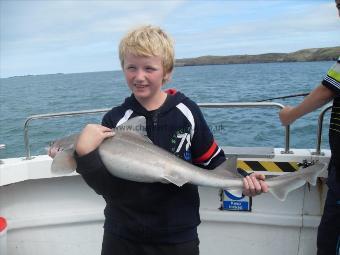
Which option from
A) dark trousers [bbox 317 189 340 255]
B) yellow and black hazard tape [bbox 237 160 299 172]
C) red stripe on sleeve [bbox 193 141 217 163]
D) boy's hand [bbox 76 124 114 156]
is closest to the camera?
boy's hand [bbox 76 124 114 156]

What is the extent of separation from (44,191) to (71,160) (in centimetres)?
197

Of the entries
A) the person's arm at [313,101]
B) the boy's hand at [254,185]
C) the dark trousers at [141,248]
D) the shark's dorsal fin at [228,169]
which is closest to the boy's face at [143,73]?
the shark's dorsal fin at [228,169]

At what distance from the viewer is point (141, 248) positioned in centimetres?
243

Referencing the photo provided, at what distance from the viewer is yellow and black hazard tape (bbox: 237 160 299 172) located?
3709mm

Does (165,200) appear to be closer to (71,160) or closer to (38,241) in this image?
(71,160)

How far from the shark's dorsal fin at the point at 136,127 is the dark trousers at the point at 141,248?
663mm

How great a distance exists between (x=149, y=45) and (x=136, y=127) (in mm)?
493

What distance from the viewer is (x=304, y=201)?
3.82 meters

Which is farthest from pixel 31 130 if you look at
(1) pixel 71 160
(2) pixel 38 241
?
(1) pixel 71 160

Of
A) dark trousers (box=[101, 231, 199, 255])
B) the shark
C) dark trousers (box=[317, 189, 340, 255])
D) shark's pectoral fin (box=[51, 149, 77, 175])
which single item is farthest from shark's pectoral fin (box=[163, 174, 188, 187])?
dark trousers (box=[317, 189, 340, 255])

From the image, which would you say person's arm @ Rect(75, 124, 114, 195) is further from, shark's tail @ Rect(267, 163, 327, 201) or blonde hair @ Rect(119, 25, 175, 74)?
shark's tail @ Rect(267, 163, 327, 201)

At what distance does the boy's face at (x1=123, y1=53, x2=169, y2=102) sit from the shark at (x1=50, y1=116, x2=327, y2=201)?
0.61 feet

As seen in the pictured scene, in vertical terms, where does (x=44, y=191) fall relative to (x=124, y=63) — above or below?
below

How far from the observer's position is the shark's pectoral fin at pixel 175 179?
226 centimetres
